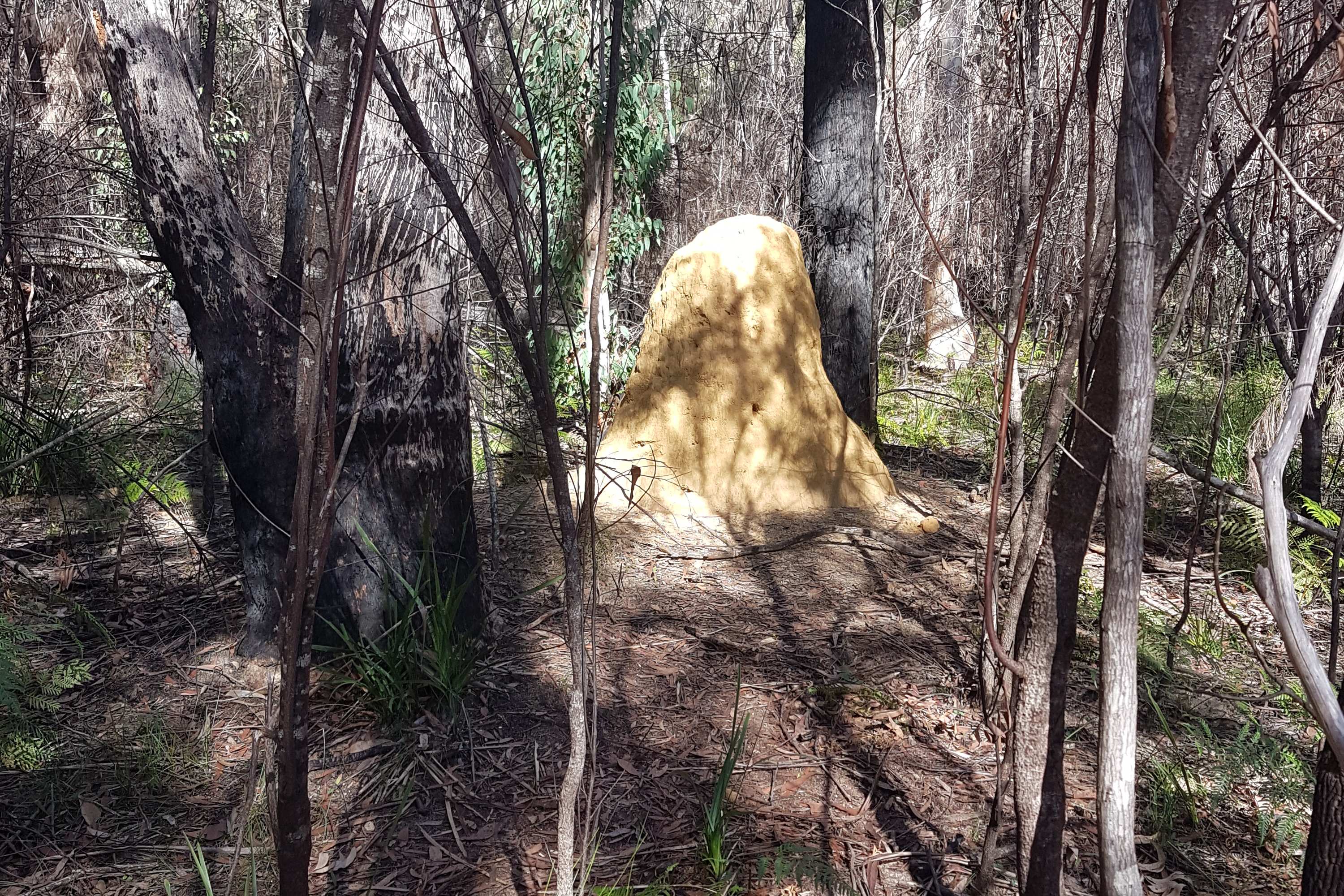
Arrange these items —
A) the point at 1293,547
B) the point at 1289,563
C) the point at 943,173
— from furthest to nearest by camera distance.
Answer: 1. the point at 943,173
2. the point at 1293,547
3. the point at 1289,563

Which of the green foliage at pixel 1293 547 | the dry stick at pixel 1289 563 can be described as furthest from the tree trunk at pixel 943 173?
the dry stick at pixel 1289 563

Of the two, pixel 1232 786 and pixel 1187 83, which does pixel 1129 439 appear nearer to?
pixel 1187 83

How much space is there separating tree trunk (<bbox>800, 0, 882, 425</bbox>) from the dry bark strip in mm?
Answer: 1392

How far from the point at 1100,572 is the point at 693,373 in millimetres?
2182

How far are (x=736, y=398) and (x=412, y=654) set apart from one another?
7.48 feet

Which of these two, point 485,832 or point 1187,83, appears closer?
point 1187,83

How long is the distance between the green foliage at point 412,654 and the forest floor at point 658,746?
7 cm

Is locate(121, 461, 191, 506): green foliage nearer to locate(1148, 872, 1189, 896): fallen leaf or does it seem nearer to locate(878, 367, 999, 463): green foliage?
locate(1148, 872, 1189, 896): fallen leaf

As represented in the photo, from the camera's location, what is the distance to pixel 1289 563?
108 cm

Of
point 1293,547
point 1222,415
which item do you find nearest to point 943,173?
point 1222,415

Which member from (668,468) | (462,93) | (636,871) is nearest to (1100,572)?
(668,468)

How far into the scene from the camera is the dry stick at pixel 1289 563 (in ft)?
3.36

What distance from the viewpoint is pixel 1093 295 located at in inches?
73.9

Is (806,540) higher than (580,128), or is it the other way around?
(580,128)
